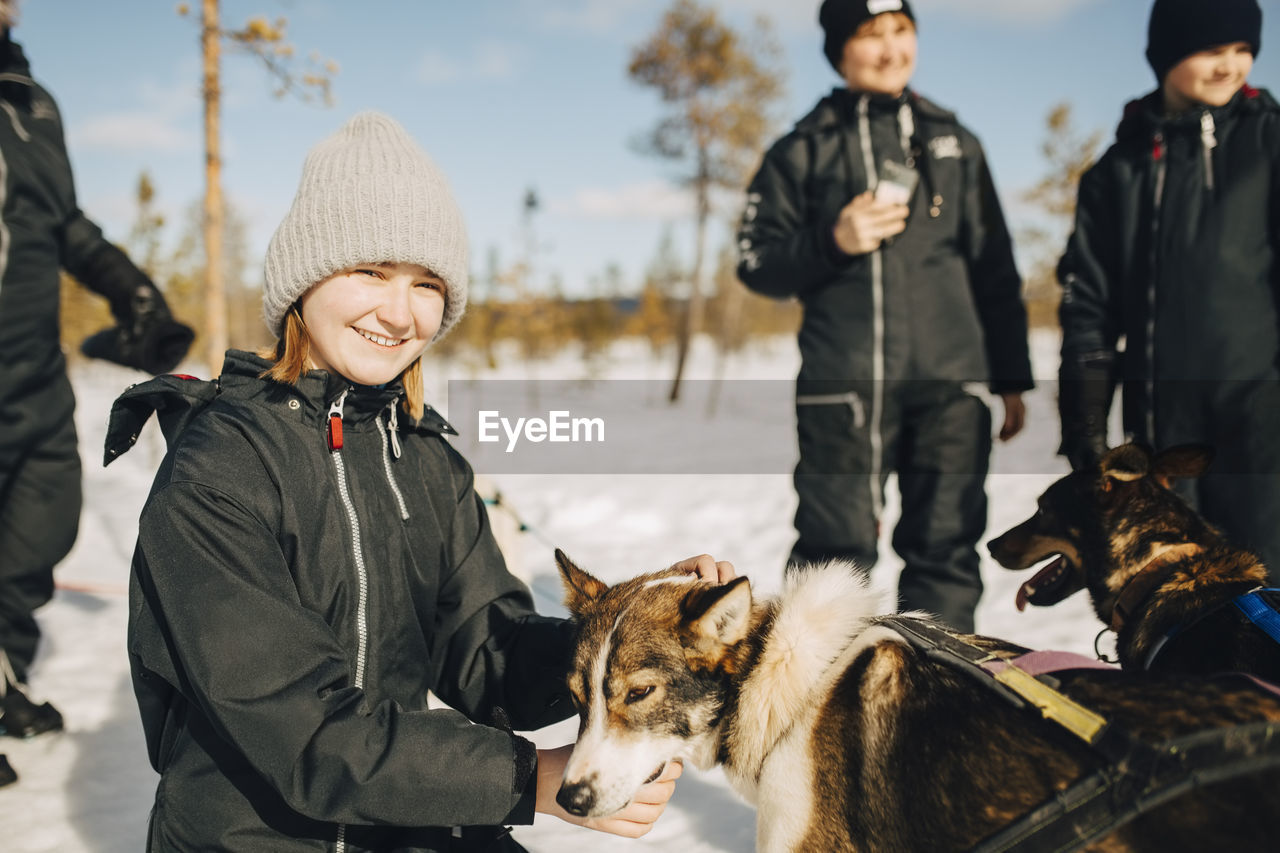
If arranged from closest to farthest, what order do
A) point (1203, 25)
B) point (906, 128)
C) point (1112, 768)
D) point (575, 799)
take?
point (1112, 768), point (575, 799), point (1203, 25), point (906, 128)

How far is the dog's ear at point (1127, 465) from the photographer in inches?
114

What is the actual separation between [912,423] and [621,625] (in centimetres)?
218

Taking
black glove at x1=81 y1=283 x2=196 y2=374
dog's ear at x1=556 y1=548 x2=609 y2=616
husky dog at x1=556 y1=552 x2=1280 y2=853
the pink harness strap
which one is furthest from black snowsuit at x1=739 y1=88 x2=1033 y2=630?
black glove at x1=81 y1=283 x2=196 y2=374

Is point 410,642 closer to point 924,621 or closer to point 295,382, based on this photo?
point 295,382

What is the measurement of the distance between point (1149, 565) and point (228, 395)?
2.94 m

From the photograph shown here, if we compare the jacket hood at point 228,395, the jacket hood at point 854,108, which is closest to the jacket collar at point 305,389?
the jacket hood at point 228,395

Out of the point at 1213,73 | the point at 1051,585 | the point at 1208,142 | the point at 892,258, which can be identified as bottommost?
the point at 1051,585

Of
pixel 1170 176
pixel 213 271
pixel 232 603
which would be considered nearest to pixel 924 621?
pixel 232 603

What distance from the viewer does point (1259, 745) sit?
1537 mm

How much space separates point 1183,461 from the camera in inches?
113

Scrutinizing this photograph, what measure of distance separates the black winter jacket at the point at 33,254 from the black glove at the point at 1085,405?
430cm

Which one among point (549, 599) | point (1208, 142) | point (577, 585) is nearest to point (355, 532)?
point (577, 585)

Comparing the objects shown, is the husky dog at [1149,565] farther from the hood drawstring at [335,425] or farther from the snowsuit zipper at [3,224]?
the snowsuit zipper at [3,224]

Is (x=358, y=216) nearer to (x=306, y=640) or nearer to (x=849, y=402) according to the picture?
(x=306, y=640)
